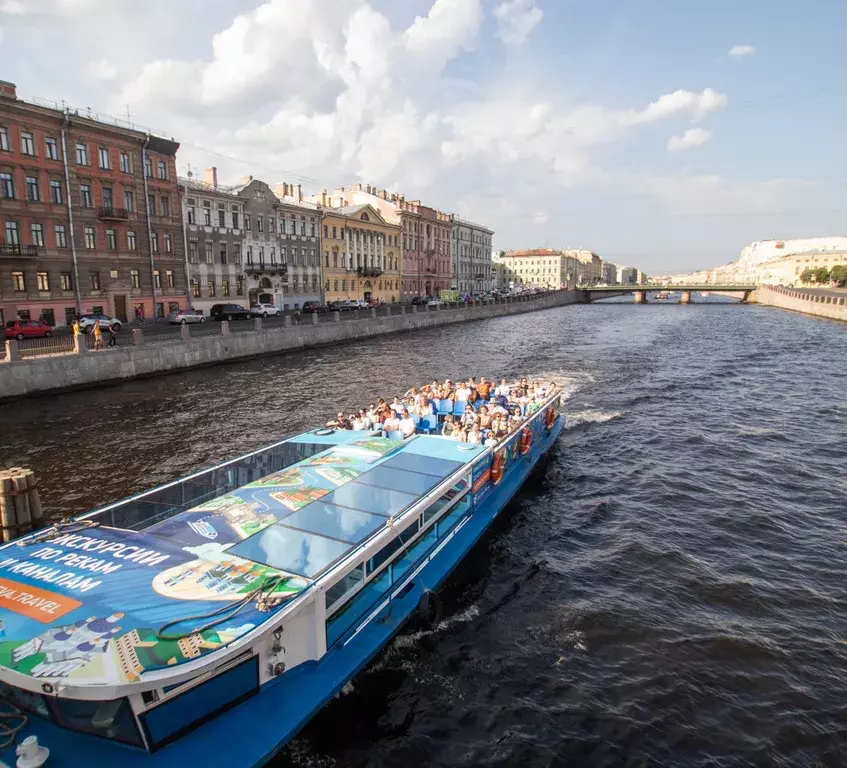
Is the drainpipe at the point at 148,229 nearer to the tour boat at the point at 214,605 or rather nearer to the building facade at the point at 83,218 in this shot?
the building facade at the point at 83,218

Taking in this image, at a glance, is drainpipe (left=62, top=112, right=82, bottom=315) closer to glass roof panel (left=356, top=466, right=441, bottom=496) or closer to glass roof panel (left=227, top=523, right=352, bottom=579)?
glass roof panel (left=356, top=466, right=441, bottom=496)

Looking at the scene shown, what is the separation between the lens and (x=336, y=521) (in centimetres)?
812

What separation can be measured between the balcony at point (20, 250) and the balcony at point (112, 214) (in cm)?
513

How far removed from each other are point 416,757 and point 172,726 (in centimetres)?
326

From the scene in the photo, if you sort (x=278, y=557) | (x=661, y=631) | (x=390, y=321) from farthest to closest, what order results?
(x=390, y=321) → (x=661, y=631) → (x=278, y=557)

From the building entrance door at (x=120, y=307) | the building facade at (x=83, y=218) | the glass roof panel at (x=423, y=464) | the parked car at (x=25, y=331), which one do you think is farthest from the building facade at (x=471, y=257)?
the glass roof panel at (x=423, y=464)

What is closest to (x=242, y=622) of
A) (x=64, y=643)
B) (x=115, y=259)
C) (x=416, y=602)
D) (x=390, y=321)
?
(x=64, y=643)

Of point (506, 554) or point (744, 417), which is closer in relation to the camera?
point (506, 554)

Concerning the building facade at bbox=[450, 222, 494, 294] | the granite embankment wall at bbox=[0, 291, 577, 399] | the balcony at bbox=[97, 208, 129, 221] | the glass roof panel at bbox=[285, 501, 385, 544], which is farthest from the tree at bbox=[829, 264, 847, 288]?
the glass roof panel at bbox=[285, 501, 385, 544]

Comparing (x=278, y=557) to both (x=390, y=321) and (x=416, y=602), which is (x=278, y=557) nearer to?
(x=416, y=602)

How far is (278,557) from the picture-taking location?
7.15 metres

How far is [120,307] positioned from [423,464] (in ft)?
128

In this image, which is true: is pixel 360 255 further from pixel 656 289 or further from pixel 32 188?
pixel 656 289

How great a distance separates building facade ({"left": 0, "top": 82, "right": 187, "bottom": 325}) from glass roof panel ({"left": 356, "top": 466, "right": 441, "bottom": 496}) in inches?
1392
